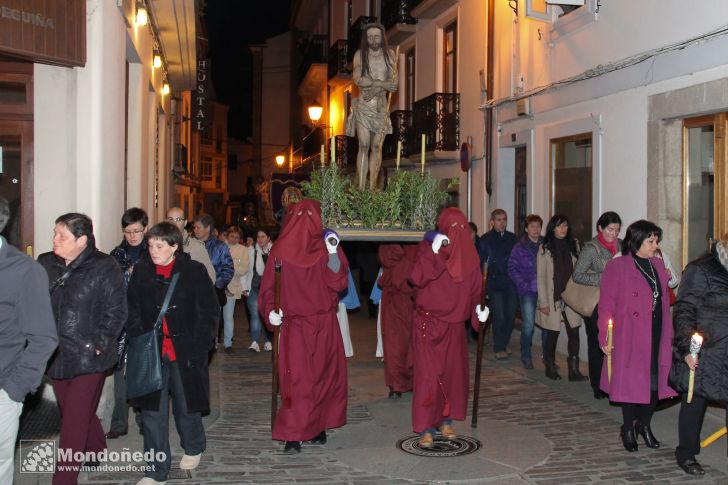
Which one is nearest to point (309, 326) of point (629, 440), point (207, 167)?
point (629, 440)

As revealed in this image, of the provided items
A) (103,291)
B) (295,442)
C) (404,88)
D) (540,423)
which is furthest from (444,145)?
(103,291)

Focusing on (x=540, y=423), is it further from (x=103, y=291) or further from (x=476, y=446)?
(x=103, y=291)

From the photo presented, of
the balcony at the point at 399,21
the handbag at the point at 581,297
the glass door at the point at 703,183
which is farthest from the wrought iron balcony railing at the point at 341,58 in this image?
the handbag at the point at 581,297

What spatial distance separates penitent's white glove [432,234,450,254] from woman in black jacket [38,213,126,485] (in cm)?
261

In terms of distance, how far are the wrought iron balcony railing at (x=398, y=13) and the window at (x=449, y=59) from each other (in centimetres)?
180

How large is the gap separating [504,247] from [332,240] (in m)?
4.84

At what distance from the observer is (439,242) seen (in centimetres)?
680

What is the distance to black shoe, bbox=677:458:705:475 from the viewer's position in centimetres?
609

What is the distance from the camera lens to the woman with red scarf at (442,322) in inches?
269

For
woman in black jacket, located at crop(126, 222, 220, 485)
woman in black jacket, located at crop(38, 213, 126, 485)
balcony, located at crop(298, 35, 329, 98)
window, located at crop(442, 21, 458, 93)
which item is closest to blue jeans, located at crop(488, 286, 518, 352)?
woman in black jacket, located at crop(126, 222, 220, 485)

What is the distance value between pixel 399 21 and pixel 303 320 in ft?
46.3

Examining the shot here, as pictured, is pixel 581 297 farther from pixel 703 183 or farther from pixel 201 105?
pixel 201 105

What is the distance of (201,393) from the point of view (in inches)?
224

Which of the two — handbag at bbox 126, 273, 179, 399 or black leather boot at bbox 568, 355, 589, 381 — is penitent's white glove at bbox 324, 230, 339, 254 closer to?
handbag at bbox 126, 273, 179, 399
